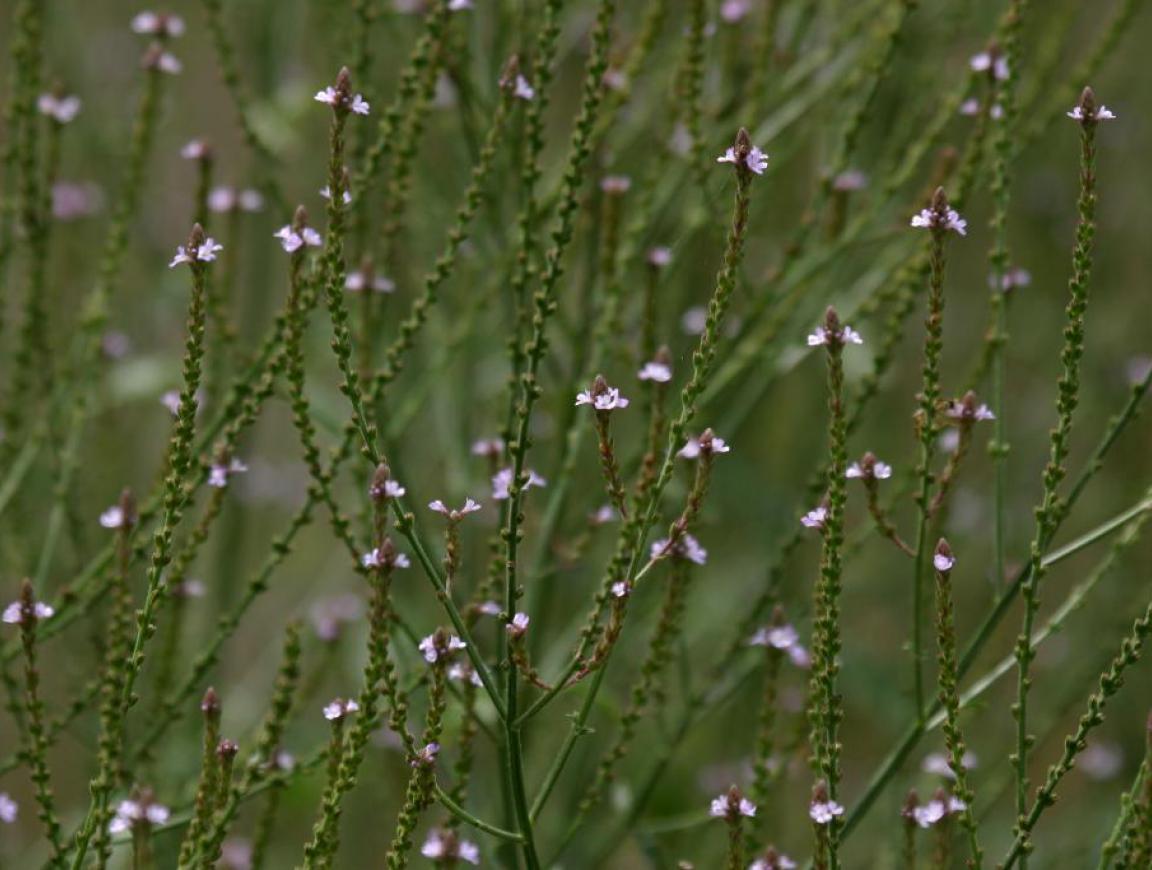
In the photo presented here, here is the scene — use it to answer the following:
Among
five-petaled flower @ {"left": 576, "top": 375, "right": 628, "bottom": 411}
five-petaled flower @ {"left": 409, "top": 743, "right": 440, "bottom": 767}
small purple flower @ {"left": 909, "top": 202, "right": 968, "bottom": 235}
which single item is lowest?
five-petaled flower @ {"left": 409, "top": 743, "right": 440, "bottom": 767}

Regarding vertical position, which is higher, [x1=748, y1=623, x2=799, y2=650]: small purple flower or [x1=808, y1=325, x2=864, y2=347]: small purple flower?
[x1=808, y1=325, x2=864, y2=347]: small purple flower

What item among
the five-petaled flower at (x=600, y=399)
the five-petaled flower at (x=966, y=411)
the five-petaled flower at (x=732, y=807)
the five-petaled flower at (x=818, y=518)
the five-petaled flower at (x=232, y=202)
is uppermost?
the five-petaled flower at (x=232, y=202)

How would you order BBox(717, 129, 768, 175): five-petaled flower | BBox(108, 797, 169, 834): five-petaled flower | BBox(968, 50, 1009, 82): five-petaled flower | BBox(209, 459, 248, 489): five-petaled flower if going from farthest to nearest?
BBox(968, 50, 1009, 82): five-petaled flower → BBox(209, 459, 248, 489): five-petaled flower → BBox(108, 797, 169, 834): five-petaled flower → BBox(717, 129, 768, 175): five-petaled flower

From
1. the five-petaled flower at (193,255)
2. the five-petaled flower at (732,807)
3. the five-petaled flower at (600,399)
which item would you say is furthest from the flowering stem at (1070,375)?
the five-petaled flower at (193,255)

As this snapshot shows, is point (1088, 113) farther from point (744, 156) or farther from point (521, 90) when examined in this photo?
point (521, 90)

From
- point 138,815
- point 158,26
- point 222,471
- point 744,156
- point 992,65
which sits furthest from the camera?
point 158,26

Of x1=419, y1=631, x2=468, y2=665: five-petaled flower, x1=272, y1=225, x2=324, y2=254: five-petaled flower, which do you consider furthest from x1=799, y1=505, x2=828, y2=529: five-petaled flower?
x1=272, y1=225, x2=324, y2=254: five-petaled flower

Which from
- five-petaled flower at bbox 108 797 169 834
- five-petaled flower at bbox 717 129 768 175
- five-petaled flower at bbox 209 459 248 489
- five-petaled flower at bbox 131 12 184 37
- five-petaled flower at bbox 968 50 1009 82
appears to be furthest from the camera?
five-petaled flower at bbox 131 12 184 37

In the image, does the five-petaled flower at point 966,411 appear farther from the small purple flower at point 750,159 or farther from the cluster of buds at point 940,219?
the small purple flower at point 750,159

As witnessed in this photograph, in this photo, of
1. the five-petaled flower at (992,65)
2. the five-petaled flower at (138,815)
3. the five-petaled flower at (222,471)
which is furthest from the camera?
the five-petaled flower at (992,65)

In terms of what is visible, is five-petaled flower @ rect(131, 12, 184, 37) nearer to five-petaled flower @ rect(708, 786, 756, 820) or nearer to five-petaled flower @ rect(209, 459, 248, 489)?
five-petaled flower @ rect(209, 459, 248, 489)

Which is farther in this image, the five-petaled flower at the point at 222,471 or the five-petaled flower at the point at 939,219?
the five-petaled flower at the point at 222,471

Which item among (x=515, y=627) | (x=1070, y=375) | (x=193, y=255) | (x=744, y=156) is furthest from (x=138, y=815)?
(x=1070, y=375)
